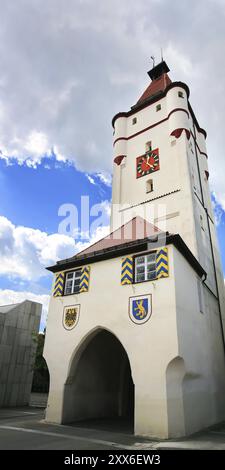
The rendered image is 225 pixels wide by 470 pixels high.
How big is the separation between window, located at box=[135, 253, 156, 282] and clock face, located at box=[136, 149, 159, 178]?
10.5 metres

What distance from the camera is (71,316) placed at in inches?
539

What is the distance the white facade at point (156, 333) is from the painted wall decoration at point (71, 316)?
0.42ft

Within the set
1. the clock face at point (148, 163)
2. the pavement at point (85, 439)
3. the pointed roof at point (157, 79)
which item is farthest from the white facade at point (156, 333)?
the pointed roof at point (157, 79)

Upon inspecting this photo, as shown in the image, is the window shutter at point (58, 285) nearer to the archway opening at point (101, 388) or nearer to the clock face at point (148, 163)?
the archway opening at point (101, 388)

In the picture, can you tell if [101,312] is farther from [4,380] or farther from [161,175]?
[161,175]

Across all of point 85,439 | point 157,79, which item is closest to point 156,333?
point 85,439

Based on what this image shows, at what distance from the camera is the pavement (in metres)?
8.23

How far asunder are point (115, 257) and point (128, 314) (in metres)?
2.78

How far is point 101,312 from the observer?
1278 centimetres

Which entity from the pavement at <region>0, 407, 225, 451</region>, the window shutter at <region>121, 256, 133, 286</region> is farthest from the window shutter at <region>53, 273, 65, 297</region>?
the pavement at <region>0, 407, 225, 451</region>

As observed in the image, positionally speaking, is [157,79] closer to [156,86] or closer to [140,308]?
[156,86]
